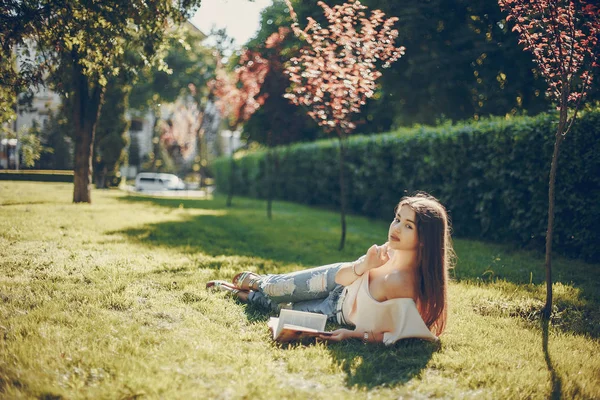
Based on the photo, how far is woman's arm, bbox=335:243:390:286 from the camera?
3.59m

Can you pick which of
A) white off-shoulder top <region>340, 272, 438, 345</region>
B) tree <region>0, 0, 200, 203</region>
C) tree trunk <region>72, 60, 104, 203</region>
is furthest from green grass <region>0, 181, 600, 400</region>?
tree trunk <region>72, 60, 104, 203</region>

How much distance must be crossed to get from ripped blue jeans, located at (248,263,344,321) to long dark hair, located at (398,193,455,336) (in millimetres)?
854

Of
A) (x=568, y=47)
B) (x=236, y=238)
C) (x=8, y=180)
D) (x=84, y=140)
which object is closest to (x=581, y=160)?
(x=568, y=47)

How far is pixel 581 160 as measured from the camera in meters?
6.68

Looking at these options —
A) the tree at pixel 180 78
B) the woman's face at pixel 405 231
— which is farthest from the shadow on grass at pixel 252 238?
the tree at pixel 180 78

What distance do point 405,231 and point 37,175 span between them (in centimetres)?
2112

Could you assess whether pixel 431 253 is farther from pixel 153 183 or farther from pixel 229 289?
pixel 153 183

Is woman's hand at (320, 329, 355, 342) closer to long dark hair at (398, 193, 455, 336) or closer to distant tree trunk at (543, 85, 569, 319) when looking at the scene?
long dark hair at (398, 193, 455, 336)

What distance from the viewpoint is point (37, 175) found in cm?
2061

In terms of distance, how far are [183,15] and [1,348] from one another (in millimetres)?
6808

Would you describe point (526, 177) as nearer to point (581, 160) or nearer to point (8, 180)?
point (581, 160)

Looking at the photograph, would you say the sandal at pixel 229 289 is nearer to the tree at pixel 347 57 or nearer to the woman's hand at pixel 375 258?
the woman's hand at pixel 375 258

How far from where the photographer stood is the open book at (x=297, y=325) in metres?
3.63

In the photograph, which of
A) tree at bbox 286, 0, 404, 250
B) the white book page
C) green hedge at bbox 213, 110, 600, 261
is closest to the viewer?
the white book page
